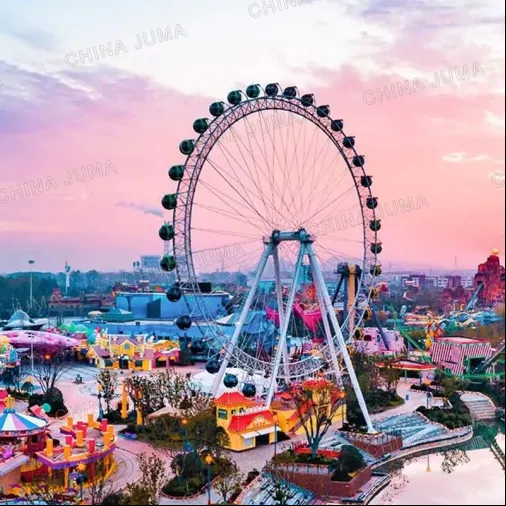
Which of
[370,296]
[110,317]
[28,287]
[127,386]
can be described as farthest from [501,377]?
[28,287]

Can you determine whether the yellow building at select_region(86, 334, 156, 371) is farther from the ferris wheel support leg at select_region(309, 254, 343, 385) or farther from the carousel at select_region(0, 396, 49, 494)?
the carousel at select_region(0, 396, 49, 494)

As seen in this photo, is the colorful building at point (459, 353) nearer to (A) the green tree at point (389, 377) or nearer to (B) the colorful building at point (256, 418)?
(A) the green tree at point (389, 377)

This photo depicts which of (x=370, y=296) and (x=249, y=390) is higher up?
(x=370, y=296)

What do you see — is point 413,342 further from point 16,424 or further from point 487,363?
point 16,424

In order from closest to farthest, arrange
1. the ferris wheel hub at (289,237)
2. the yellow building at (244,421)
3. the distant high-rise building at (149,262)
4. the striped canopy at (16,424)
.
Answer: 1. the striped canopy at (16,424)
2. the yellow building at (244,421)
3. the ferris wheel hub at (289,237)
4. the distant high-rise building at (149,262)

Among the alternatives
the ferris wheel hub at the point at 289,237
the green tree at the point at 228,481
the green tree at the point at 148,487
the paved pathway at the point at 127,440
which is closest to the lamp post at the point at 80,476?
the paved pathway at the point at 127,440

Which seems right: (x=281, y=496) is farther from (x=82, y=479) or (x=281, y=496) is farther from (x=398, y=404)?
(x=398, y=404)
